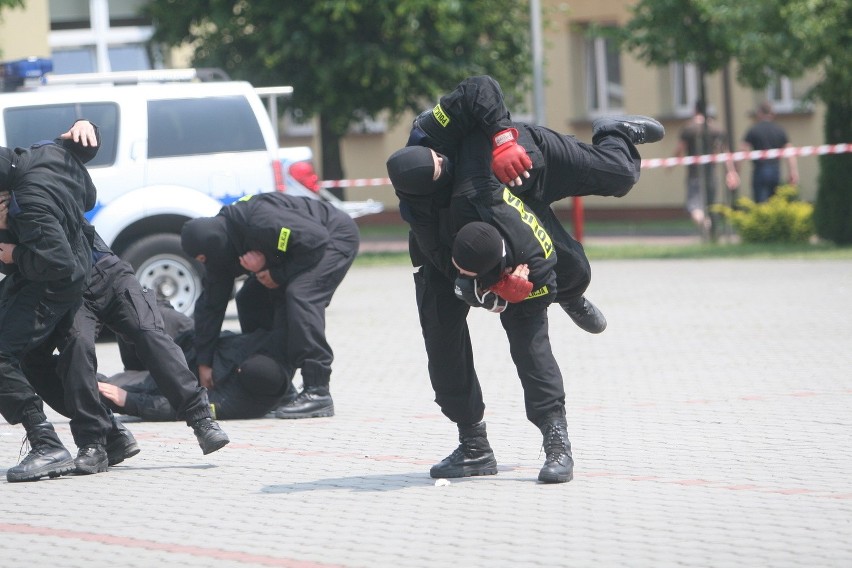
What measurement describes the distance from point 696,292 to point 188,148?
507cm

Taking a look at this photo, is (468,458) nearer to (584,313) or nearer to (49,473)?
(584,313)

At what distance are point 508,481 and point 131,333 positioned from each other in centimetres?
183

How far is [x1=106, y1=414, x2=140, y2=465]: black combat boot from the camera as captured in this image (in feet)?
23.4

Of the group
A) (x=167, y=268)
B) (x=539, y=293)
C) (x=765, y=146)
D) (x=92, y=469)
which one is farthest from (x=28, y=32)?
(x=539, y=293)

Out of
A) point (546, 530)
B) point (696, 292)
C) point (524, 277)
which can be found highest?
point (524, 277)

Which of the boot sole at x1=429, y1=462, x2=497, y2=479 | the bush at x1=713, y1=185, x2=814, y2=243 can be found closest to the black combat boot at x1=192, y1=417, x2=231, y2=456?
the boot sole at x1=429, y1=462, x2=497, y2=479

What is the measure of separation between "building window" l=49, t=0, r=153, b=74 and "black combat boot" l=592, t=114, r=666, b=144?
1925cm

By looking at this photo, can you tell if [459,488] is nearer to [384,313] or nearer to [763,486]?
[763,486]

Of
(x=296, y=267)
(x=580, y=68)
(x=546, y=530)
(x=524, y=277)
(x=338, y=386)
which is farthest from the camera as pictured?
(x=580, y=68)

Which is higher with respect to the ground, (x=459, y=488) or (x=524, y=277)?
(x=524, y=277)

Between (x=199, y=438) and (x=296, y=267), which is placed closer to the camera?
(x=199, y=438)

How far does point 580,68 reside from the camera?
97.7ft

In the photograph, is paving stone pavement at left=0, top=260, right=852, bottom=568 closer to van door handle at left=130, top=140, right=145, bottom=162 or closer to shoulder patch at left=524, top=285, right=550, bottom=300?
shoulder patch at left=524, top=285, right=550, bottom=300

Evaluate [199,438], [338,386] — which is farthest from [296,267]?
[199,438]
